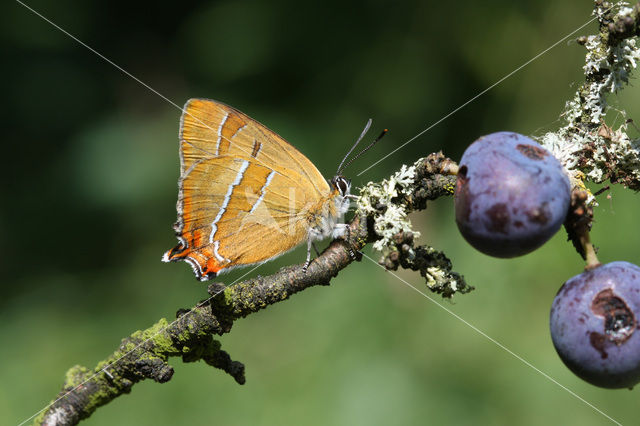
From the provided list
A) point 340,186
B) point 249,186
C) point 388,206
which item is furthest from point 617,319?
point 249,186

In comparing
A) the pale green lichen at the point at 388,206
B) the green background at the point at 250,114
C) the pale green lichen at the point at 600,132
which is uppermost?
the pale green lichen at the point at 600,132

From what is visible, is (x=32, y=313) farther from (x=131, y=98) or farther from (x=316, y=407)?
(x=316, y=407)

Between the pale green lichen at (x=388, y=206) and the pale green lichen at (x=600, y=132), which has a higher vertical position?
the pale green lichen at (x=600, y=132)

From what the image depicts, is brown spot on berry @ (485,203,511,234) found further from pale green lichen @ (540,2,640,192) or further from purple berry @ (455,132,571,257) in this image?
pale green lichen @ (540,2,640,192)

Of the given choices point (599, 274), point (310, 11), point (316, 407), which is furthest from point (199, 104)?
point (310, 11)

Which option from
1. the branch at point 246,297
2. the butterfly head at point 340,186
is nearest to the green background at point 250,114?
the butterfly head at point 340,186

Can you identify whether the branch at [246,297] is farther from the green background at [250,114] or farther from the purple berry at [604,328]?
the green background at [250,114]

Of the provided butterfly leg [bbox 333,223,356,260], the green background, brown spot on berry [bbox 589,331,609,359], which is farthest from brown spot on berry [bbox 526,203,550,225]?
the green background
